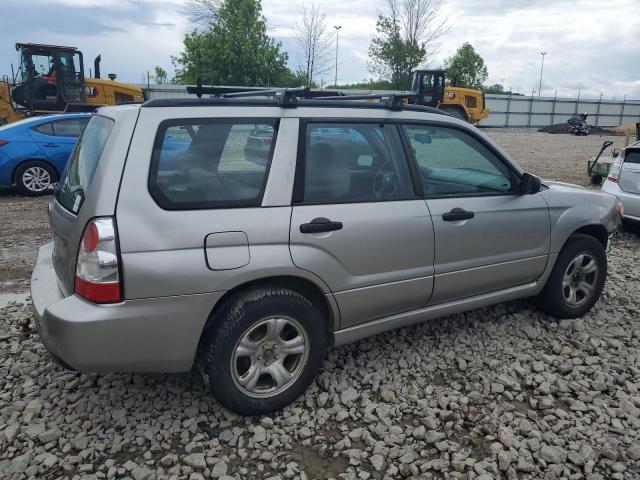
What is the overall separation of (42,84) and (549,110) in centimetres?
4070

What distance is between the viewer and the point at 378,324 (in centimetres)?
333

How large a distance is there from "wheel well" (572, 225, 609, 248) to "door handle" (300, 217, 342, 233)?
2.31m

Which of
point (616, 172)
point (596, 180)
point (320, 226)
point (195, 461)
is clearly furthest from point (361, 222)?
point (596, 180)

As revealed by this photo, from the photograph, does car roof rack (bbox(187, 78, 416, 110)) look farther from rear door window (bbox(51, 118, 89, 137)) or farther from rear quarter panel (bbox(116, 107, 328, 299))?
rear door window (bbox(51, 118, 89, 137))

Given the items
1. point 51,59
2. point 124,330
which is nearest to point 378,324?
point 124,330

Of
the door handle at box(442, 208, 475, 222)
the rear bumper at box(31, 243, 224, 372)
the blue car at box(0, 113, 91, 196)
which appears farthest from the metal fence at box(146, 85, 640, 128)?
the rear bumper at box(31, 243, 224, 372)

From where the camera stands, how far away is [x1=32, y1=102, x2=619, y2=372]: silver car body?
2537 millimetres

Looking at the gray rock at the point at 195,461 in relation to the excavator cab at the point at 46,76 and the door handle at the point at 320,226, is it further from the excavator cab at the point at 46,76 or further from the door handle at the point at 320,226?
the excavator cab at the point at 46,76

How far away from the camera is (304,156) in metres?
3.03

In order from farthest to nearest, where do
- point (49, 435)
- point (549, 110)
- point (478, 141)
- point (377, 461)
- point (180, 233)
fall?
point (549, 110)
point (478, 141)
point (49, 435)
point (377, 461)
point (180, 233)

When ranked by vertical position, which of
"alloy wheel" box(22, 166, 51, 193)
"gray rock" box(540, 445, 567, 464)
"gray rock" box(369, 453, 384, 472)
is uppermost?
"alloy wheel" box(22, 166, 51, 193)

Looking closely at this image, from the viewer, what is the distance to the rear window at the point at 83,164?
2.77 meters

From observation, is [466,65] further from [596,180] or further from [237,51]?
[596,180]

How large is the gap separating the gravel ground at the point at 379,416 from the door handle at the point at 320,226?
1058 millimetres
